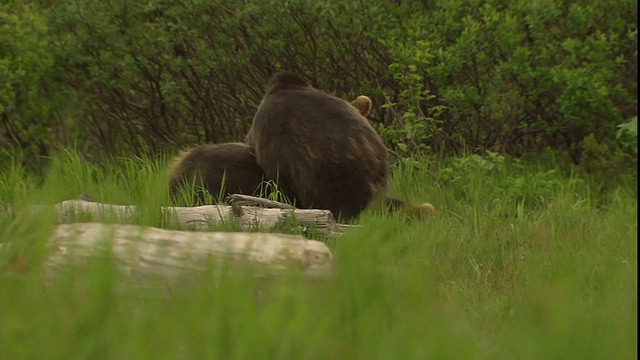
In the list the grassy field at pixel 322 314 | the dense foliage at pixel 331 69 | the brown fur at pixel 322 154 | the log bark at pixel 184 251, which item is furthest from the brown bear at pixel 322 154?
the log bark at pixel 184 251

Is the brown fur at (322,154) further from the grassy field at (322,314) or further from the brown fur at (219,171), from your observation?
the grassy field at (322,314)

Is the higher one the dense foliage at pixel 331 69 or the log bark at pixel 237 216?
the dense foliage at pixel 331 69

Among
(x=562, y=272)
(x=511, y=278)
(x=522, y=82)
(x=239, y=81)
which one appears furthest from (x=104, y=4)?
(x=562, y=272)

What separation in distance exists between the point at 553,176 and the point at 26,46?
5.05 metres

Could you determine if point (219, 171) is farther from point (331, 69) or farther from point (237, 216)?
point (331, 69)

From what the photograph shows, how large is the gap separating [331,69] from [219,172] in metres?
3.12

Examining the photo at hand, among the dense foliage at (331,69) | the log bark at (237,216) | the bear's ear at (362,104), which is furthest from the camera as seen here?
the dense foliage at (331,69)

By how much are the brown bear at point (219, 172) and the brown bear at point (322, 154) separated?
6.9 inches

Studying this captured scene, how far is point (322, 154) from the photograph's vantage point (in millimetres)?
5820

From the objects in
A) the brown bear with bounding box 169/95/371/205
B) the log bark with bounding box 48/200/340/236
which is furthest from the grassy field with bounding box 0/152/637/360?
the brown bear with bounding box 169/95/371/205

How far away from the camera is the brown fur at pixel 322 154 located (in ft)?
19.2

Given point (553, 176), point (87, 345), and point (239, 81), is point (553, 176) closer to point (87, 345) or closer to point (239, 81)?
point (239, 81)

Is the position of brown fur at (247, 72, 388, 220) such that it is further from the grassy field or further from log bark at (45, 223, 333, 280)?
log bark at (45, 223, 333, 280)

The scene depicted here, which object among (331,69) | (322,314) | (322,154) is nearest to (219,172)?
(322,154)
